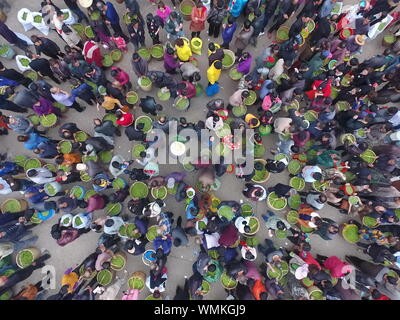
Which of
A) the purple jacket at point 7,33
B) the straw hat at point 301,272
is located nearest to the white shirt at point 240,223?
the straw hat at point 301,272

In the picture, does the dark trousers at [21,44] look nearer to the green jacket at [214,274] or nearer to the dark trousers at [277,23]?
the dark trousers at [277,23]

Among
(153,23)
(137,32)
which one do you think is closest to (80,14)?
(137,32)

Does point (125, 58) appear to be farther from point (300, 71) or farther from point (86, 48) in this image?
point (300, 71)

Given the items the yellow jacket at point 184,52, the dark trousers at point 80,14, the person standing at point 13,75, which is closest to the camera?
the yellow jacket at point 184,52

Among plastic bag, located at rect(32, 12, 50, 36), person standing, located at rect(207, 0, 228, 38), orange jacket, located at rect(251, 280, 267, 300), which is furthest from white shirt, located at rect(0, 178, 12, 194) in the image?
person standing, located at rect(207, 0, 228, 38)

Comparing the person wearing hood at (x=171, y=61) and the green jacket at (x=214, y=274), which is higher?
the person wearing hood at (x=171, y=61)

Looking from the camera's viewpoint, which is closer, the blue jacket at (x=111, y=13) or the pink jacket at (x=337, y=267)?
the pink jacket at (x=337, y=267)
